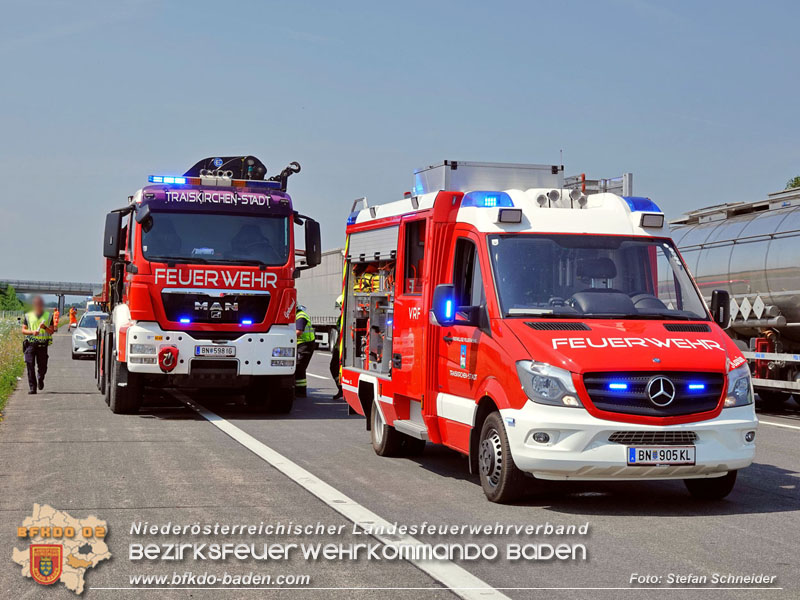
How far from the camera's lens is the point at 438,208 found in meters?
10.1

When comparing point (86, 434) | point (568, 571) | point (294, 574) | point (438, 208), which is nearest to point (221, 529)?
point (294, 574)

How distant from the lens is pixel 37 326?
19344 mm

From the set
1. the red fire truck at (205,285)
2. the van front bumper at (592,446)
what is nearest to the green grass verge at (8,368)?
the red fire truck at (205,285)

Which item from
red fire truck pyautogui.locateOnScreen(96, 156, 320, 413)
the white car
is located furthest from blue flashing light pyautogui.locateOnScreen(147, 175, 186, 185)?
the white car

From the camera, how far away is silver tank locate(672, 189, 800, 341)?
57.6 ft

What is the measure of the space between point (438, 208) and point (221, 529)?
3.89m

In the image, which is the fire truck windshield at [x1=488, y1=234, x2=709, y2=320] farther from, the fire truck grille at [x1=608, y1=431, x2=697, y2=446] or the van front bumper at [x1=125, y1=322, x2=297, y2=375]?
the van front bumper at [x1=125, y1=322, x2=297, y2=375]

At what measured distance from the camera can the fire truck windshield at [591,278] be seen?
29.6 ft

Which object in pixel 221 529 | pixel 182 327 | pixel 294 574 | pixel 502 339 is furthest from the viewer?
pixel 182 327

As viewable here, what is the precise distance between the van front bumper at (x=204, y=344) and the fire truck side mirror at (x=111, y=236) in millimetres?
1146

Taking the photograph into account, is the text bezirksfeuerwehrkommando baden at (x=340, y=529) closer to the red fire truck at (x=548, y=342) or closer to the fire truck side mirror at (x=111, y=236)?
the red fire truck at (x=548, y=342)

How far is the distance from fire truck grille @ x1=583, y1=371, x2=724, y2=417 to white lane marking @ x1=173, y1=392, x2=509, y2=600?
185cm

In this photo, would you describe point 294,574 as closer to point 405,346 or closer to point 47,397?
point 405,346

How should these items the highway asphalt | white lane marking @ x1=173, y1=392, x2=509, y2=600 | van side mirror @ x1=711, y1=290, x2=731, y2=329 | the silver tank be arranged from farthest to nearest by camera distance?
the silver tank, van side mirror @ x1=711, y1=290, x2=731, y2=329, the highway asphalt, white lane marking @ x1=173, y1=392, x2=509, y2=600
